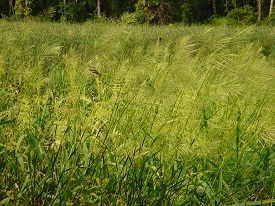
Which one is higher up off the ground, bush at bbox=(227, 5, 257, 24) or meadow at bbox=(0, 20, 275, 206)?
meadow at bbox=(0, 20, 275, 206)

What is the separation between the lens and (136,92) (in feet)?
7.75

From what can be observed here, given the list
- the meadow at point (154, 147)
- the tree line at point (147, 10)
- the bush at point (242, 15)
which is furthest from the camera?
the bush at point (242, 15)

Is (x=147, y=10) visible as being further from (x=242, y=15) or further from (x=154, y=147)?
(x=154, y=147)

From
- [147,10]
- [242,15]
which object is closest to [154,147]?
[147,10]

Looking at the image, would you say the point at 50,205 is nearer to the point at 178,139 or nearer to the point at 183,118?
the point at 178,139

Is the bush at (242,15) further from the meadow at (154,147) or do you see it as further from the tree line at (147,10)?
the meadow at (154,147)

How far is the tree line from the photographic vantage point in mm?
22672

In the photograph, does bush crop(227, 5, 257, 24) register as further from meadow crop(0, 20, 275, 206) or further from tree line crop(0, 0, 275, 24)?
meadow crop(0, 20, 275, 206)

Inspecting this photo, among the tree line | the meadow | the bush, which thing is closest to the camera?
the meadow

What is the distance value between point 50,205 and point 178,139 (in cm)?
77

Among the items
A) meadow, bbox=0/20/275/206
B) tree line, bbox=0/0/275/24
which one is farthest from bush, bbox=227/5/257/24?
meadow, bbox=0/20/275/206

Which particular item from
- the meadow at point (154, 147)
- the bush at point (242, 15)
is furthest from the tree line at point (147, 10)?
the meadow at point (154, 147)

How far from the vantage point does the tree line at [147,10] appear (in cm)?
2267

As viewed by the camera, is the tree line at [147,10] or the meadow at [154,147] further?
the tree line at [147,10]
